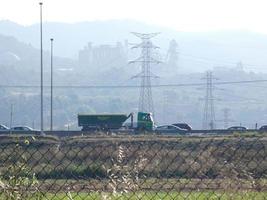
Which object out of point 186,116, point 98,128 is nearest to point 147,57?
point 98,128

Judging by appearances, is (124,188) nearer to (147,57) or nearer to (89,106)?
(147,57)

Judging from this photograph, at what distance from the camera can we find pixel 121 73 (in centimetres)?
16912

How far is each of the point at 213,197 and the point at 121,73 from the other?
157 metres

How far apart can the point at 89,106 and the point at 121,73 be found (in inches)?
1531

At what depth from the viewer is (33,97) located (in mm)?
129500

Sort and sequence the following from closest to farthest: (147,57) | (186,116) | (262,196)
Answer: (262,196), (147,57), (186,116)

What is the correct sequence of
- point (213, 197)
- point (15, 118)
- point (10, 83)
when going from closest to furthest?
point (213, 197), point (15, 118), point (10, 83)

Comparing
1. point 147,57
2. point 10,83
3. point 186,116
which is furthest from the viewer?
point 10,83

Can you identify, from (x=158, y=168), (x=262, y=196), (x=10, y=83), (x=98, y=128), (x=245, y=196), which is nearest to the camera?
(x=245, y=196)

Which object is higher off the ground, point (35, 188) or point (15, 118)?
point (35, 188)

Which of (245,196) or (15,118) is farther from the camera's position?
(15,118)

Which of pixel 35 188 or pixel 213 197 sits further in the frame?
pixel 213 197

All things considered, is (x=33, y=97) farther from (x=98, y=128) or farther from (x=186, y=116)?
(x=98, y=128)

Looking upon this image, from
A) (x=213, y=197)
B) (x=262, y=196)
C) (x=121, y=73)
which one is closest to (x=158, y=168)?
(x=213, y=197)
